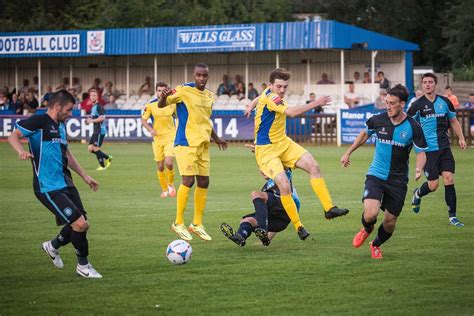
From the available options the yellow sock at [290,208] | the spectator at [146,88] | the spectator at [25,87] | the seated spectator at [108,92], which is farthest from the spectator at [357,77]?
the yellow sock at [290,208]

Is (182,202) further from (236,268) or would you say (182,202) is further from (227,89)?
(227,89)

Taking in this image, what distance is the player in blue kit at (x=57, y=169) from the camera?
9.98 metres

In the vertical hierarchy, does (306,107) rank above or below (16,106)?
above

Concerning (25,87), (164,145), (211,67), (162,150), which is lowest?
(162,150)

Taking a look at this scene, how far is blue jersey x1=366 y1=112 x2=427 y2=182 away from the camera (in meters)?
11.4

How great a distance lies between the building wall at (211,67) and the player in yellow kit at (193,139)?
3026 cm

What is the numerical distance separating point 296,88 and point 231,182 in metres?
22.7

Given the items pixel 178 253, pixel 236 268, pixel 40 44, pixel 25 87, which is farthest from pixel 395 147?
pixel 25 87

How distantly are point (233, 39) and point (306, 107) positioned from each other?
101 feet

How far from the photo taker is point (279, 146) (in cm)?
1269

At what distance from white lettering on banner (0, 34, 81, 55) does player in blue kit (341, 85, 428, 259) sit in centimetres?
3609

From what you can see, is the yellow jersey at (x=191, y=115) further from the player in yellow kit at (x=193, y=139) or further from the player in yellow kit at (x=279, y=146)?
the player in yellow kit at (x=279, y=146)

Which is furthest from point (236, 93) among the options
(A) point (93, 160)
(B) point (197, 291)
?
(B) point (197, 291)

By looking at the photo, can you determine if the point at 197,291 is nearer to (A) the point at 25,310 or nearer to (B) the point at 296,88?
(A) the point at 25,310
